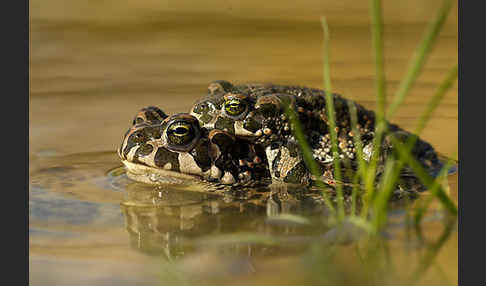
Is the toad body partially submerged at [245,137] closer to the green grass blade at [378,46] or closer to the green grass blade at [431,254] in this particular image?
the green grass blade at [431,254]

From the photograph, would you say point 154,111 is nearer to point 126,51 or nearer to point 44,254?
point 44,254

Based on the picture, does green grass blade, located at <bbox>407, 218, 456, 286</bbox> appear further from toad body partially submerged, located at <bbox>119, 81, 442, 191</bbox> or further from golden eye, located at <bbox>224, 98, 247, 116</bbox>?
golden eye, located at <bbox>224, 98, 247, 116</bbox>

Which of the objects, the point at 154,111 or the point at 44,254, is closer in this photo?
the point at 44,254

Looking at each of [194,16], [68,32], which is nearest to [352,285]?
[68,32]

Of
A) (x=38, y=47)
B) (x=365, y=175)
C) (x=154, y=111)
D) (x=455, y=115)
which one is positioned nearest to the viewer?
(x=365, y=175)

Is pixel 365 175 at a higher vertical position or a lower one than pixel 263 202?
higher

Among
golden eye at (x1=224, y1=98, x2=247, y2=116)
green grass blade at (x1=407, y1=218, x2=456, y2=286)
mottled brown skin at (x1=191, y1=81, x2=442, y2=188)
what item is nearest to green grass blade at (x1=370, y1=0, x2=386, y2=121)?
green grass blade at (x1=407, y1=218, x2=456, y2=286)
